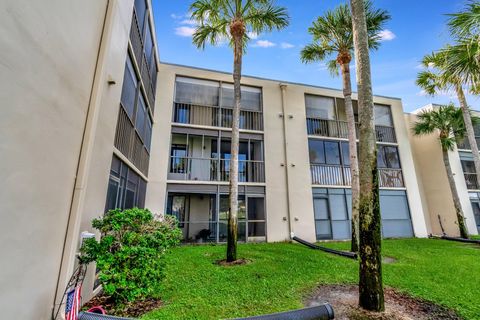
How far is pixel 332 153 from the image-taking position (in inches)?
575

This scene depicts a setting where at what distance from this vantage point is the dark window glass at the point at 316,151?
46.2ft

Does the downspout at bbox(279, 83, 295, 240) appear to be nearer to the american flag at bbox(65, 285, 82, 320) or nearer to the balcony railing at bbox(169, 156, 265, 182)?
the balcony railing at bbox(169, 156, 265, 182)

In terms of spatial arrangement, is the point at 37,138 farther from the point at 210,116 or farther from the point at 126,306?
the point at 210,116

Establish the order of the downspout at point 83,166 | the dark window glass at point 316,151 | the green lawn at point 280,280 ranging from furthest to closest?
the dark window glass at point 316,151 → the green lawn at point 280,280 → the downspout at point 83,166

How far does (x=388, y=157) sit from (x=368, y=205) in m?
14.0

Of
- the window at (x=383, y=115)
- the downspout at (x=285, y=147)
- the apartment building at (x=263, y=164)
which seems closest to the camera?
the apartment building at (x=263, y=164)

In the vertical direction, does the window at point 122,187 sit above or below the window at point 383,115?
below

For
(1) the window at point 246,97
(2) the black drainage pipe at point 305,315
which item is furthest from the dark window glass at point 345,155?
(2) the black drainage pipe at point 305,315

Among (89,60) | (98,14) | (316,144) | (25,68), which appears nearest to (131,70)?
(98,14)

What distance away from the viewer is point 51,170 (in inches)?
121

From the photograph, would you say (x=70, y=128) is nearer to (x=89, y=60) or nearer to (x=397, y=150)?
(x=89, y=60)

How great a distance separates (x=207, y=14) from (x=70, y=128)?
784 cm

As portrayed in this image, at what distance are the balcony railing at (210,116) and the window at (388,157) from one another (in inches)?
357

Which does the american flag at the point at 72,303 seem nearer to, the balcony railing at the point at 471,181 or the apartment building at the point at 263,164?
the apartment building at the point at 263,164
